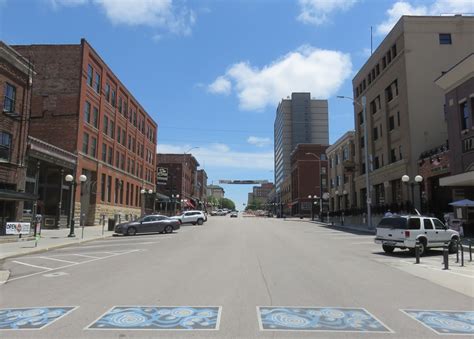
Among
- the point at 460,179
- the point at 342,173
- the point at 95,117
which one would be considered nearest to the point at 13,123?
the point at 95,117

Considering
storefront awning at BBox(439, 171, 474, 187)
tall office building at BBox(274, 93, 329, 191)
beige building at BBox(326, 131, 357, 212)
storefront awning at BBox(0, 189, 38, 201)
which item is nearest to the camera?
storefront awning at BBox(0, 189, 38, 201)

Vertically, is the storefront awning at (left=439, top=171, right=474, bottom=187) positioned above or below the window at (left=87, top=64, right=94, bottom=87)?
below

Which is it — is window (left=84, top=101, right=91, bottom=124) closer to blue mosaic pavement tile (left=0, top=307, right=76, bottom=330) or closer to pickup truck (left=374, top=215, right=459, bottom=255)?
pickup truck (left=374, top=215, right=459, bottom=255)

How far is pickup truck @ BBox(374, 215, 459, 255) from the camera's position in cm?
1897

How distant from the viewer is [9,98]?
27.4 metres

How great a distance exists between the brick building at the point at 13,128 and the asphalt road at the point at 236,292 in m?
11.6

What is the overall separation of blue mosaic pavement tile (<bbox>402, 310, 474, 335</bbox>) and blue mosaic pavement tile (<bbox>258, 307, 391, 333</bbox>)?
826mm

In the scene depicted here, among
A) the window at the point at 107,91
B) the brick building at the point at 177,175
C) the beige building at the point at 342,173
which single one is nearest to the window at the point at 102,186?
the window at the point at 107,91

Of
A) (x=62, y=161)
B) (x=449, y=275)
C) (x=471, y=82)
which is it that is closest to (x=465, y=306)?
(x=449, y=275)

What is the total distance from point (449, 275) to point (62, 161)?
31775 millimetres

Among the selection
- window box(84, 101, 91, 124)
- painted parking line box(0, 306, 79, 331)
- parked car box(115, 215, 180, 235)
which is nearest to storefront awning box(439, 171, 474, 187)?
parked car box(115, 215, 180, 235)

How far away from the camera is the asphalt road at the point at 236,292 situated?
22.4 feet

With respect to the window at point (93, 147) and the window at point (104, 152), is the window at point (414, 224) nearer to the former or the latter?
the window at point (93, 147)

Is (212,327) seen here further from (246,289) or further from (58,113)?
(58,113)
